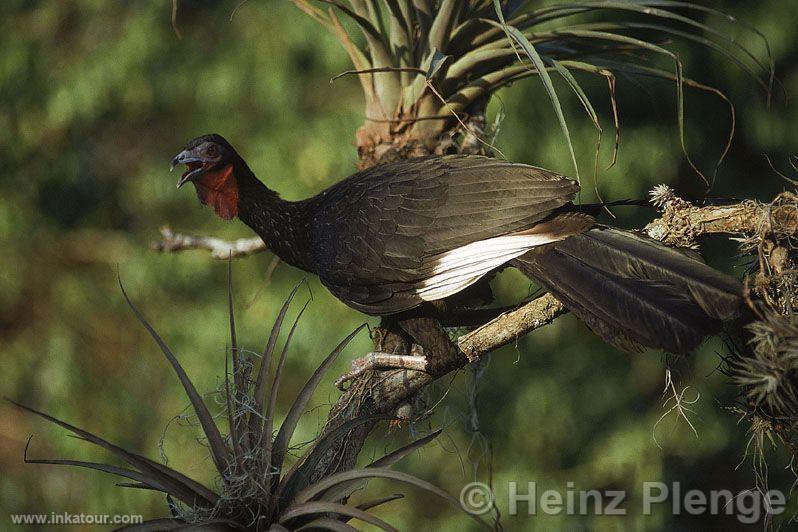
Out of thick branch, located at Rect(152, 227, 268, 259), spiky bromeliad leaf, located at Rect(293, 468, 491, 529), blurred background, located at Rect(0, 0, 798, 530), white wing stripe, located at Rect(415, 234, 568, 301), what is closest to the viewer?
spiky bromeliad leaf, located at Rect(293, 468, 491, 529)

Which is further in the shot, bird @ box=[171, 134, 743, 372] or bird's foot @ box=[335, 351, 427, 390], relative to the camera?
bird's foot @ box=[335, 351, 427, 390]

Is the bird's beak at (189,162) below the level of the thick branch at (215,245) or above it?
above

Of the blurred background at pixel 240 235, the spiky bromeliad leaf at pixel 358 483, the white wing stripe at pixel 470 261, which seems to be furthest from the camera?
the blurred background at pixel 240 235

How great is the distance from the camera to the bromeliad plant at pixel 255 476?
194 cm

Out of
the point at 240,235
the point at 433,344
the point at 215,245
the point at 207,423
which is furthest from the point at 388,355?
the point at 240,235

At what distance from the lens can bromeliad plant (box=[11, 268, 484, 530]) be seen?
194 cm

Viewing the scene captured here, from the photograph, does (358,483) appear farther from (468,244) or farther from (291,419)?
(468,244)

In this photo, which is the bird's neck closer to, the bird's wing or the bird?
the bird

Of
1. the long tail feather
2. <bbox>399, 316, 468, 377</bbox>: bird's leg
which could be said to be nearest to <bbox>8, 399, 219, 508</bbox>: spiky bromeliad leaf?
<bbox>399, 316, 468, 377</bbox>: bird's leg

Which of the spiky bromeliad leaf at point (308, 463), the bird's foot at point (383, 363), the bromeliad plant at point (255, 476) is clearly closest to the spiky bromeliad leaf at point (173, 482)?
the bromeliad plant at point (255, 476)

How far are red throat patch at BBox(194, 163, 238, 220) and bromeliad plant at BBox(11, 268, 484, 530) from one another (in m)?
0.89

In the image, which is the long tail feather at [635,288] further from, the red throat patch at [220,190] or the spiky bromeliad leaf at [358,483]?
the red throat patch at [220,190]

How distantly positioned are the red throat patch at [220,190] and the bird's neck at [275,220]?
0.03 m

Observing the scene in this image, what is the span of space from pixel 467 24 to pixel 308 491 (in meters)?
1.53
